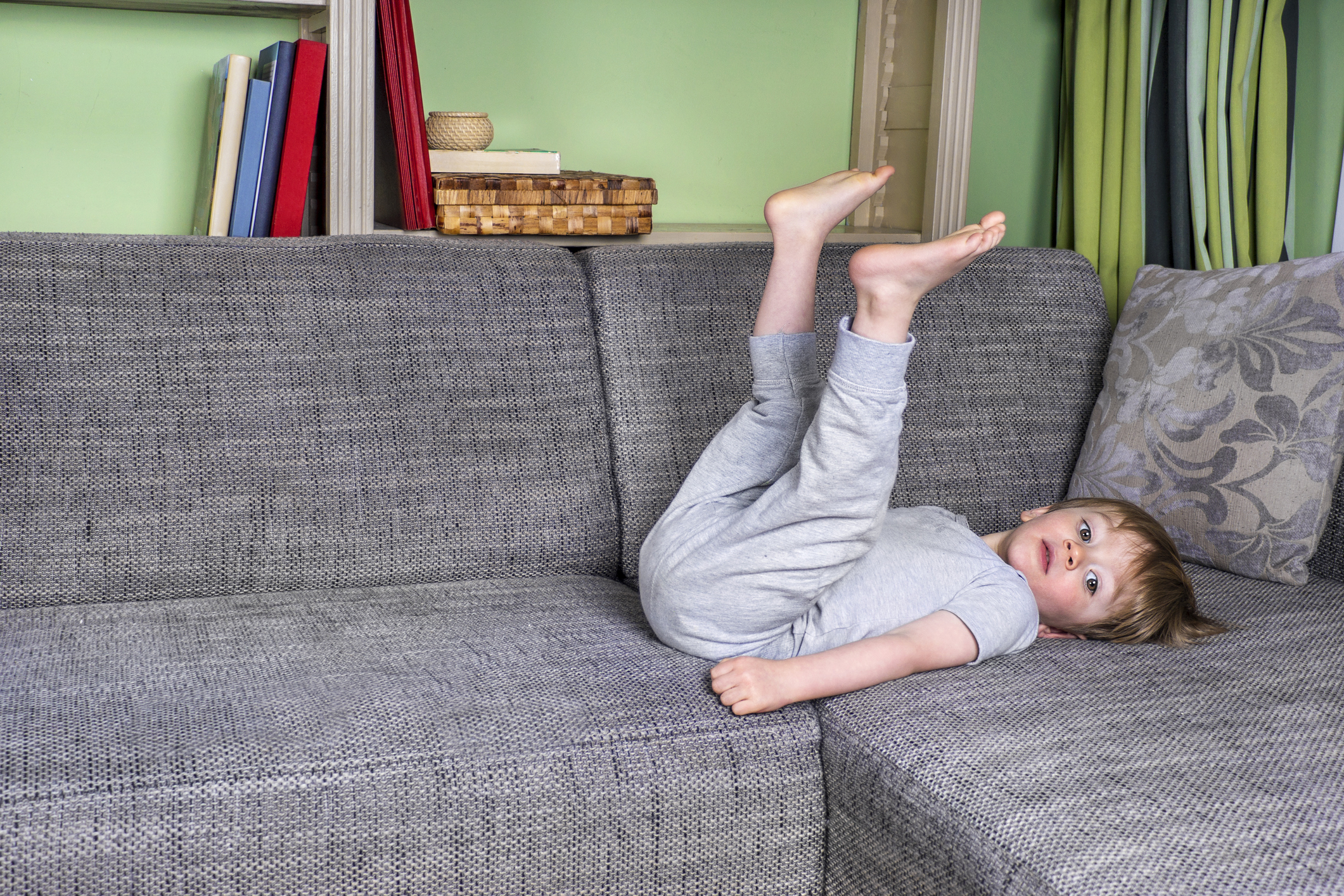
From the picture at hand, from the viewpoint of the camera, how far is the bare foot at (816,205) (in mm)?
1175

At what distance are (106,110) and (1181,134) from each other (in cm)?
177

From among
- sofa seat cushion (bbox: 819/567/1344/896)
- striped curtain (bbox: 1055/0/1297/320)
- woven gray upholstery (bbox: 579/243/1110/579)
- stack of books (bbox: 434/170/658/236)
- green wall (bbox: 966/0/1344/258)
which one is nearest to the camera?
sofa seat cushion (bbox: 819/567/1344/896)

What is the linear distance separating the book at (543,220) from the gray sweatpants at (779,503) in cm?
68

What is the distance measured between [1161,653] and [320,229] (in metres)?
1.33

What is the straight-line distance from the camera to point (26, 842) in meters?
0.80

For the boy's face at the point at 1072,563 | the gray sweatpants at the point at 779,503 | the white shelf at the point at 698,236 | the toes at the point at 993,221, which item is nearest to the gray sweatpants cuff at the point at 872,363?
the gray sweatpants at the point at 779,503

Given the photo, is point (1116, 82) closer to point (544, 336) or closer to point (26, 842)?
point (544, 336)

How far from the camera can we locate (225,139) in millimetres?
1644

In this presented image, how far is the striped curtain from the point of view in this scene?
74.0 inches

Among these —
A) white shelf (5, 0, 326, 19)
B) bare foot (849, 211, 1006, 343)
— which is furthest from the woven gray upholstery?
white shelf (5, 0, 326, 19)

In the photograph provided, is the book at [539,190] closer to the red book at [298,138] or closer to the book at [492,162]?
the book at [492,162]

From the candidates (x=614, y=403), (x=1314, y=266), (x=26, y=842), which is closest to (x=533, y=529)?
(x=614, y=403)

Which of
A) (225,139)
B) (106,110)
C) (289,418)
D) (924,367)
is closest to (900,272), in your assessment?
(924,367)

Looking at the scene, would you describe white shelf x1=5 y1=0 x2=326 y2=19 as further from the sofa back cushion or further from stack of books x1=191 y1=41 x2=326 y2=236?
the sofa back cushion
